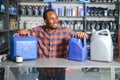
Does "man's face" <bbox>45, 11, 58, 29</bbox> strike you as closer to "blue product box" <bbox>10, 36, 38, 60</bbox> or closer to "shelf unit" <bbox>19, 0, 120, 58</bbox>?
"blue product box" <bbox>10, 36, 38, 60</bbox>

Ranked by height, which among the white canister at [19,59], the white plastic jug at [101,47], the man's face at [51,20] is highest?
the man's face at [51,20]

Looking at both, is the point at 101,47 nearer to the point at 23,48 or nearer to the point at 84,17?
the point at 23,48

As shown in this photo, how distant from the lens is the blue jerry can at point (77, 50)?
2275mm

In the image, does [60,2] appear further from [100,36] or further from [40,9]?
[100,36]

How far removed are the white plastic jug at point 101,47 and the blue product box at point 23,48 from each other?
600 mm

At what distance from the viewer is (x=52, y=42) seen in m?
2.90

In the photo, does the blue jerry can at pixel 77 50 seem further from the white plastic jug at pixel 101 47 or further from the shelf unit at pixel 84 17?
the shelf unit at pixel 84 17

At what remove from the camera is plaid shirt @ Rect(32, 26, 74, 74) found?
2.82 meters

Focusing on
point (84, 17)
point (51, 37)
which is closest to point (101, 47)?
point (51, 37)

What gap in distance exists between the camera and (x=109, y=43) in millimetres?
2230

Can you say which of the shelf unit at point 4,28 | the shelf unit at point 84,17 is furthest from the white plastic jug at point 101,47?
the shelf unit at point 84,17

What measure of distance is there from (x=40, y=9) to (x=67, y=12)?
2.42 feet

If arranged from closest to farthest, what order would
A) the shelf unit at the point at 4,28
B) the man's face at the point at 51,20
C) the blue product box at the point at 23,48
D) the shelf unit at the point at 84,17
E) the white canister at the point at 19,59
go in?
1. the white canister at the point at 19,59
2. the blue product box at the point at 23,48
3. the man's face at the point at 51,20
4. the shelf unit at the point at 4,28
5. the shelf unit at the point at 84,17

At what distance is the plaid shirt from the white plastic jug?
53 centimetres
